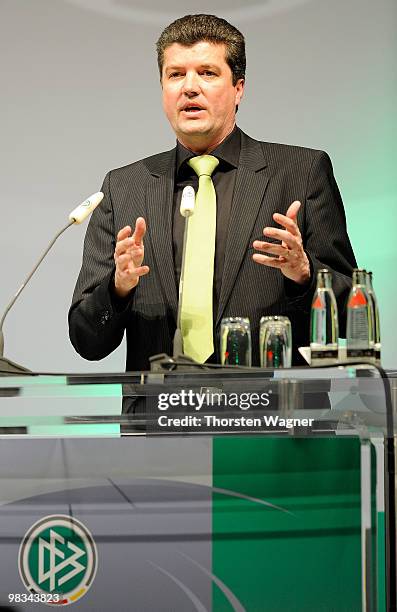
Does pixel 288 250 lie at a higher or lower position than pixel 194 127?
lower

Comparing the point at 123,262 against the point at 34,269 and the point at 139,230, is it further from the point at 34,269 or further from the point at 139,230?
the point at 34,269

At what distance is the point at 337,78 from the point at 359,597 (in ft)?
9.24

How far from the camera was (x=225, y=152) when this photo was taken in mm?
2988

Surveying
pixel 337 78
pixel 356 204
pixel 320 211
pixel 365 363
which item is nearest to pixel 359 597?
pixel 365 363

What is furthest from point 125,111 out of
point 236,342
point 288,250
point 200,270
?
point 236,342

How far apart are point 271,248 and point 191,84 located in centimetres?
83

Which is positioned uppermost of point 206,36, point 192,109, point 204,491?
point 206,36

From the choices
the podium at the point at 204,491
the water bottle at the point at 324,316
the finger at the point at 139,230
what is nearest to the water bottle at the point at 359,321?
the water bottle at the point at 324,316

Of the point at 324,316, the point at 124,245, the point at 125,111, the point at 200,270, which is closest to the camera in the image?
the point at 324,316

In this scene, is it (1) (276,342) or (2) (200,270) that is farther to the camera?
(2) (200,270)

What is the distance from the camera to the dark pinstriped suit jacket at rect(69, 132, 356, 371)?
2.73 meters

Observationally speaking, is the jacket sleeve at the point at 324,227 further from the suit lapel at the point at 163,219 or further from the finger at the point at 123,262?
the finger at the point at 123,262

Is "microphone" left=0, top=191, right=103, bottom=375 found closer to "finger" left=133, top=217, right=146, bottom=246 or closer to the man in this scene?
"finger" left=133, top=217, right=146, bottom=246

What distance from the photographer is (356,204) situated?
409 cm
